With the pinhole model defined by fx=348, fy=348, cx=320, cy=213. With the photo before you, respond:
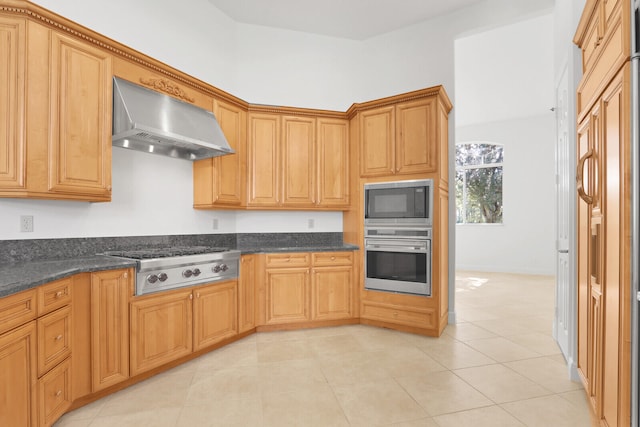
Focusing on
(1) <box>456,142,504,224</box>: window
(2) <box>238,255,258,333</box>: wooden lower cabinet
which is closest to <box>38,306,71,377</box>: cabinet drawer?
(2) <box>238,255,258,333</box>: wooden lower cabinet

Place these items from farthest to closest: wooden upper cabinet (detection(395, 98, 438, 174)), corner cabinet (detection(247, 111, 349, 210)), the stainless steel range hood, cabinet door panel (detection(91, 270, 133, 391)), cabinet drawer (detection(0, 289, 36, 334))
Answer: corner cabinet (detection(247, 111, 349, 210)) < wooden upper cabinet (detection(395, 98, 438, 174)) < the stainless steel range hood < cabinet door panel (detection(91, 270, 133, 391)) < cabinet drawer (detection(0, 289, 36, 334))

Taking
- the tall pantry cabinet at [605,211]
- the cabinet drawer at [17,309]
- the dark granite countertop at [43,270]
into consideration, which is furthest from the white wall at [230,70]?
the tall pantry cabinet at [605,211]

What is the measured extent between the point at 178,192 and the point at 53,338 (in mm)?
1834

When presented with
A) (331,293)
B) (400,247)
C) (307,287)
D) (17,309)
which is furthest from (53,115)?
(400,247)

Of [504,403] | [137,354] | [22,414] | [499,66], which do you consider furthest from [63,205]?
[499,66]

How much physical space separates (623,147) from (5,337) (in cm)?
281

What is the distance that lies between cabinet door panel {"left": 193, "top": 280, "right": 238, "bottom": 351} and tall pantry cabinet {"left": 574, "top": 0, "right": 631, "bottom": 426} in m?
2.73

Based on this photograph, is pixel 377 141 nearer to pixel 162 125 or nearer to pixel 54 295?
pixel 162 125

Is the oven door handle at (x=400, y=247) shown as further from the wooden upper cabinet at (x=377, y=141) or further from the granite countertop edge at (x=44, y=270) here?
the granite countertop edge at (x=44, y=270)

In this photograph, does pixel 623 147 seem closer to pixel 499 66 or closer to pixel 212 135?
pixel 212 135

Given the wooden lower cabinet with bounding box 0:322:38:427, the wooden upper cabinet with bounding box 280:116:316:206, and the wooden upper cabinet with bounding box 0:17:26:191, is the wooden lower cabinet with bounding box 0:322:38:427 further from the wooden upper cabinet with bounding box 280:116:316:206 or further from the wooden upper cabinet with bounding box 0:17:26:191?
the wooden upper cabinet with bounding box 280:116:316:206

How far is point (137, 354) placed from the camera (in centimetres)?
249

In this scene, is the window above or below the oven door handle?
above

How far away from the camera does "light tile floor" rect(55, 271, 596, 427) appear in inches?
82.4
